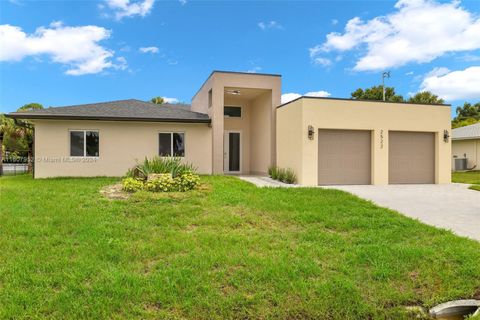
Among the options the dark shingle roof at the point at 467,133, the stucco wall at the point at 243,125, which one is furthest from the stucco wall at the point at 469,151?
the stucco wall at the point at 243,125

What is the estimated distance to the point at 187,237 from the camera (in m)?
5.59

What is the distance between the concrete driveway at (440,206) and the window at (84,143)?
12020 mm

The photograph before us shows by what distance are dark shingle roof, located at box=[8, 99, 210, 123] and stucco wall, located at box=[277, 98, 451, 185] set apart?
514 centimetres

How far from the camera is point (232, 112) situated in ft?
62.1

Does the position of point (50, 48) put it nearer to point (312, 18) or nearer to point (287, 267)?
point (312, 18)

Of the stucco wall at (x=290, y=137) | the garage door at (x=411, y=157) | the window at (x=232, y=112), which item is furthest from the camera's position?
the window at (x=232, y=112)

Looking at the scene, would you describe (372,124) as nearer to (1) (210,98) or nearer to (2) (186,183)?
(1) (210,98)

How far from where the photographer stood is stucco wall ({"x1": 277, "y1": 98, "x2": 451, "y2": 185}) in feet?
43.3

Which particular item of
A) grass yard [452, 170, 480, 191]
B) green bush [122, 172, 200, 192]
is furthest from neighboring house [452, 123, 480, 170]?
green bush [122, 172, 200, 192]

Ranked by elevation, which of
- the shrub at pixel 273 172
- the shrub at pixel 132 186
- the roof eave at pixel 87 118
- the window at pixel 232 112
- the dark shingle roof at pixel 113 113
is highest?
the window at pixel 232 112

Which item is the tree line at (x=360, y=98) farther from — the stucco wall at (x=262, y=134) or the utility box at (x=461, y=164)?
the stucco wall at (x=262, y=134)

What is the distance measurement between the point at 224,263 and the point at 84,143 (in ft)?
43.3

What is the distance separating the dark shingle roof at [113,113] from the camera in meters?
14.5

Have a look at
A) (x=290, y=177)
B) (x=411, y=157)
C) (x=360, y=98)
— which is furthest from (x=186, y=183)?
(x=360, y=98)
